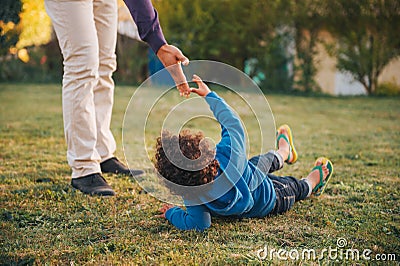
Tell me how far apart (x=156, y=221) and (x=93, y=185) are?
23.6 inches

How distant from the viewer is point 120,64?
11.5 m

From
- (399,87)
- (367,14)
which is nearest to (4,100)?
(367,14)

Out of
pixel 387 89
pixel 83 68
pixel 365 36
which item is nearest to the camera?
pixel 83 68

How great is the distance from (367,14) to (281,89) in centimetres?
225

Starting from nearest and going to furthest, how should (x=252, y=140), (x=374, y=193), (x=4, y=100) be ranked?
1. (x=374, y=193)
2. (x=252, y=140)
3. (x=4, y=100)

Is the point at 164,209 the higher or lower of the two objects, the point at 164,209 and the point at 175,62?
the lower

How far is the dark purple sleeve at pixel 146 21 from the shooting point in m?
2.62

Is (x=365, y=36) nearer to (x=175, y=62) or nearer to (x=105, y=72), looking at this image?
(x=105, y=72)

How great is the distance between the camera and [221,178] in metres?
2.46

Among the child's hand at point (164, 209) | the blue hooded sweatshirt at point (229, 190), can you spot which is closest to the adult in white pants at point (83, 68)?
the blue hooded sweatshirt at point (229, 190)

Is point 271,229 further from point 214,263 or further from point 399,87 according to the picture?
point 399,87

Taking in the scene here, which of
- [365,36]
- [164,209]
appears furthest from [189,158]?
[365,36]

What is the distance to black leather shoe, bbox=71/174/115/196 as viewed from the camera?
Answer: 9.77 feet

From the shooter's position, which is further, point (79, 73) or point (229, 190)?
point (79, 73)
